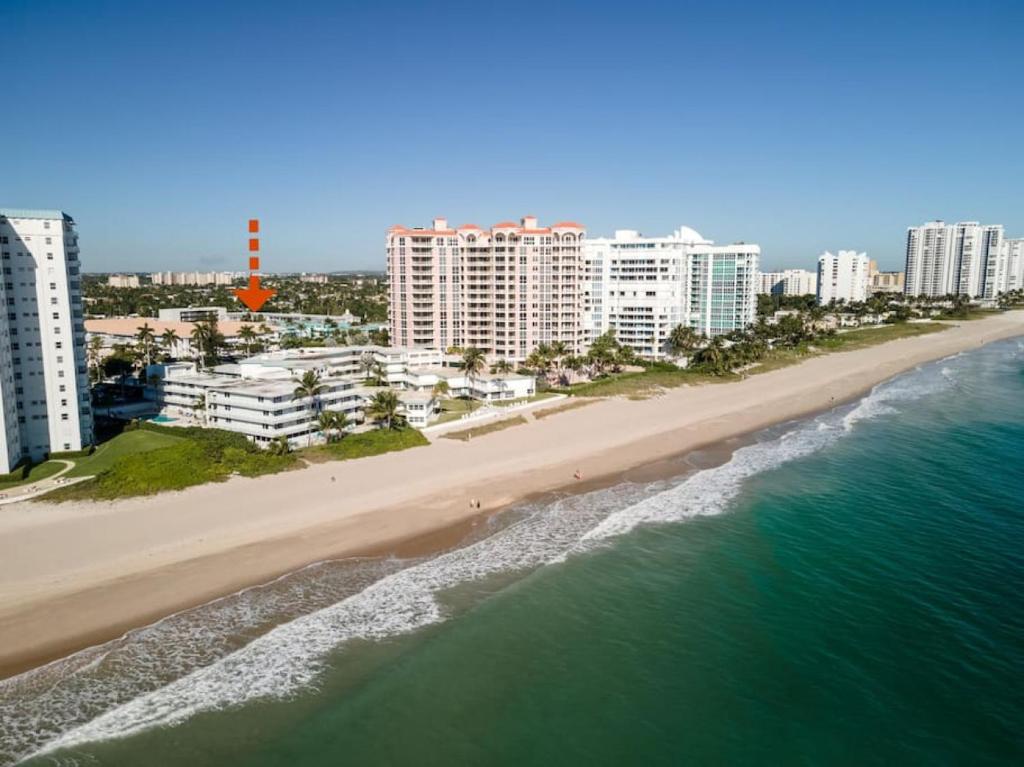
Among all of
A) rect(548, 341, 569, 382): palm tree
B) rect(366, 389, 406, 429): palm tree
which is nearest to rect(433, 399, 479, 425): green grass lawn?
rect(366, 389, 406, 429): palm tree

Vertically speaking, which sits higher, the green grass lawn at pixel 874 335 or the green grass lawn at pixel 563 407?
the green grass lawn at pixel 874 335

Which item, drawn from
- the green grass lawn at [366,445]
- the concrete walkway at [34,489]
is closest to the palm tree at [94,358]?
the concrete walkway at [34,489]

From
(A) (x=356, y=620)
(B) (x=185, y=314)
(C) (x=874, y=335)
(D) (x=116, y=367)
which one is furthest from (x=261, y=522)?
(C) (x=874, y=335)

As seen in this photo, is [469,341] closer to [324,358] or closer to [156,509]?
[324,358]

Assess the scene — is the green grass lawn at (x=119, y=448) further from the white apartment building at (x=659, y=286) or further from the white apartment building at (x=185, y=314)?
the white apartment building at (x=185, y=314)

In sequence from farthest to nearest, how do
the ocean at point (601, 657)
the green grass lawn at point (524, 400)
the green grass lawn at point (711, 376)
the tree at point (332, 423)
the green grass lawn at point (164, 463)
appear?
1. the green grass lawn at point (711, 376)
2. the green grass lawn at point (524, 400)
3. the tree at point (332, 423)
4. the green grass lawn at point (164, 463)
5. the ocean at point (601, 657)

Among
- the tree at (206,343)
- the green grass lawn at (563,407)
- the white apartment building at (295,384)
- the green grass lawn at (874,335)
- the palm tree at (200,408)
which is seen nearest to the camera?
the white apartment building at (295,384)
